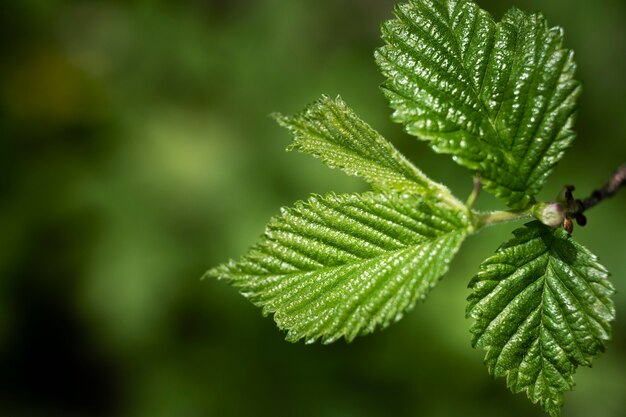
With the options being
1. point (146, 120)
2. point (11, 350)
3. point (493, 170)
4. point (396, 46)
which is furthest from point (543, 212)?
point (11, 350)

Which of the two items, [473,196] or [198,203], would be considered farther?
[198,203]

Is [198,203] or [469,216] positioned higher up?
[198,203]

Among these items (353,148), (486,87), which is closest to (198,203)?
(353,148)

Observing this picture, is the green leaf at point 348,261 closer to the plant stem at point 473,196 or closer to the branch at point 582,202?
the plant stem at point 473,196

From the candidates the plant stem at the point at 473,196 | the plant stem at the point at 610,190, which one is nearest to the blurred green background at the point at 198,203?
the plant stem at the point at 610,190

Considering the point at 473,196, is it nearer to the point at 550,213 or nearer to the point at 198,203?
the point at 550,213

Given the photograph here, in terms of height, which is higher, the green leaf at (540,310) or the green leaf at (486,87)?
the green leaf at (486,87)
